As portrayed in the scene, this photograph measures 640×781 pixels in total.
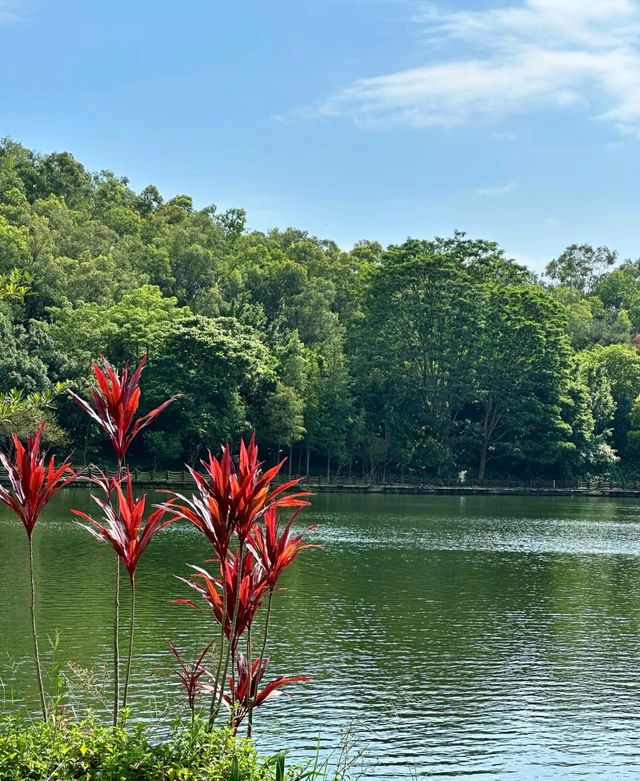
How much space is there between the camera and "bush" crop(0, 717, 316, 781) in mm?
6301

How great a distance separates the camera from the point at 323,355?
66375 mm

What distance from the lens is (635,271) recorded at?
4966 inches

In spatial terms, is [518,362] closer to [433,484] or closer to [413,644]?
[433,484]

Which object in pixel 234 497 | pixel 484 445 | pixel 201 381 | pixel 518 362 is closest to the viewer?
pixel 234 497

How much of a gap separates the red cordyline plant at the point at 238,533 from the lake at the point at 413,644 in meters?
1.37

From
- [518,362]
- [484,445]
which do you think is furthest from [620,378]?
[484,445]

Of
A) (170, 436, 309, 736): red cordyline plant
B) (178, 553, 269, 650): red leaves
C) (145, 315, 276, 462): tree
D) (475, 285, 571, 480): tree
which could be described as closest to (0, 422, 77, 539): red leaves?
(170, 436, 309, 736): red cordyline plant

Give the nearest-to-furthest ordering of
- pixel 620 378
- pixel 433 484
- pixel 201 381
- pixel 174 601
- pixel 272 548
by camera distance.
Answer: pixel 174 601 < pixel 272 548 < pixel 201 381 < pixel 433 484 < pixel 620 378

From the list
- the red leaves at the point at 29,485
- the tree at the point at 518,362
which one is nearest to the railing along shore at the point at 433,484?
the tree at the point at 518,362

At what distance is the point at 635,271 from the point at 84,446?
89.8 m

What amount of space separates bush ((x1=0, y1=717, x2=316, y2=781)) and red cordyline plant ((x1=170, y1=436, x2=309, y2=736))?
0.35m

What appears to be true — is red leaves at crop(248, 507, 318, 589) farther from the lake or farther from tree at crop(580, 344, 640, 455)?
tree at crop(580, 344, 640, 455)

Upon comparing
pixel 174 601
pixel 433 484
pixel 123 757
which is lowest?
pixel 433 484

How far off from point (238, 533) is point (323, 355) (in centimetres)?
5928
